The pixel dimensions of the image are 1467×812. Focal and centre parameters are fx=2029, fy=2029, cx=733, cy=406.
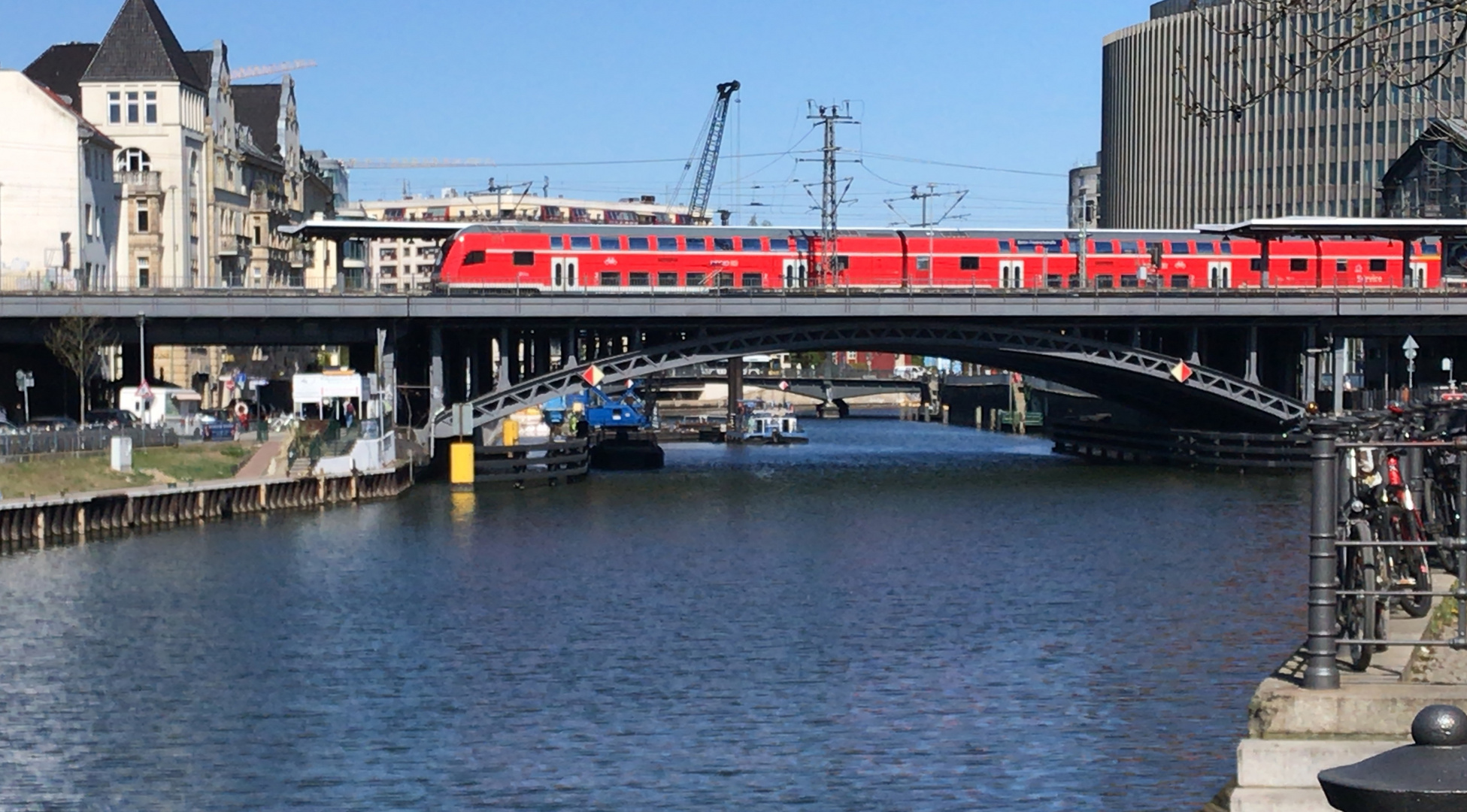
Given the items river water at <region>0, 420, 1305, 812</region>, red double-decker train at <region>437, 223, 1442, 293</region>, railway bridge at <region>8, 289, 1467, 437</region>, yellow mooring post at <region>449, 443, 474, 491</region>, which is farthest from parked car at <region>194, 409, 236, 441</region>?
red double-decker train at <region>437, 223, 1442, 293</region>

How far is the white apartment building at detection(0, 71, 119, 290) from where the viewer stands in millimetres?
111125

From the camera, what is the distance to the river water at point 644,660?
29.2 metres

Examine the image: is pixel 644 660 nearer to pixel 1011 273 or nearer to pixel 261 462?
pixel 261 462

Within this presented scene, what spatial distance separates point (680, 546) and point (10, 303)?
131 ft

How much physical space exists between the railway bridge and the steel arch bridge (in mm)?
98

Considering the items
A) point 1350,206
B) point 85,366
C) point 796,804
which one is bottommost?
point 796,804

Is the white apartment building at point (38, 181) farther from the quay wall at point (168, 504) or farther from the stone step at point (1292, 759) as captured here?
the stone step at point (1292, 759)

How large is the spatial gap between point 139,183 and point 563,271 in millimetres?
38486

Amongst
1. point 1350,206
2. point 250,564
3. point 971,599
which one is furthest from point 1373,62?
point 1350,206

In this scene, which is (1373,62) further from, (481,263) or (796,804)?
(481,263)

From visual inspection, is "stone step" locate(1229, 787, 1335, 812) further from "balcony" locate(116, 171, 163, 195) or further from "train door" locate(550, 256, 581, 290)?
"balcony" locate(116, 171, 163, 195)

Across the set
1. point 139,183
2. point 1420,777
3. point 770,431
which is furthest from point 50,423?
point 1420,777

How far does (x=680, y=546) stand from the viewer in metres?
63.2

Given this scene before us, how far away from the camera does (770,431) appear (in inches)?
5502
